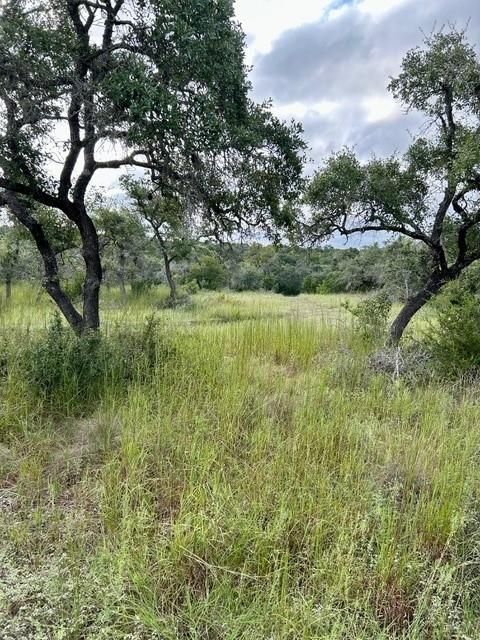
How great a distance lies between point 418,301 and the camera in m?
6.48

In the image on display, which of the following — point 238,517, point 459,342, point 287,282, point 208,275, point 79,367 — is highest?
point 287,282

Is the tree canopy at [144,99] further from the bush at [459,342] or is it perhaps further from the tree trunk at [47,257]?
the bush at [459,342]

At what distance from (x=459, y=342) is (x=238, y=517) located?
3.68m

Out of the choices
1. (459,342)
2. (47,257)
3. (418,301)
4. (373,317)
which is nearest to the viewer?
(459,342)

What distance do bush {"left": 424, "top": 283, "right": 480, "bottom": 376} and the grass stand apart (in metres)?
1.22

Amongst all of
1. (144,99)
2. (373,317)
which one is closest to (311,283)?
(373,317)

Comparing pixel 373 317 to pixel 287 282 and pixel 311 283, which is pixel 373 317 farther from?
pixel 311 283

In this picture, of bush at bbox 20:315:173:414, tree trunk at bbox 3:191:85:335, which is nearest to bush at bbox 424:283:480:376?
bush at bbox 20:315:173:414

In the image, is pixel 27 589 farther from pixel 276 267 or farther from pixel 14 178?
pixel 276 267

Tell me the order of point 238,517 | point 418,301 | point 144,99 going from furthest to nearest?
1. point 418,301
2. point 144,99
3. point 238,517

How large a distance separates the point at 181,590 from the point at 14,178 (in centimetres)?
421

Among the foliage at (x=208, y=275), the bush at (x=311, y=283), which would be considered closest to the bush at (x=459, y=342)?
the foliage at (x=208, y=275)

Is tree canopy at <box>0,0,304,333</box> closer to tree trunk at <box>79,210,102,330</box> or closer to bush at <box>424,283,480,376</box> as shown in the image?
tree trunk at <box>79,210,102,330</box>

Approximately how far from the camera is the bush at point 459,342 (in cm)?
419
